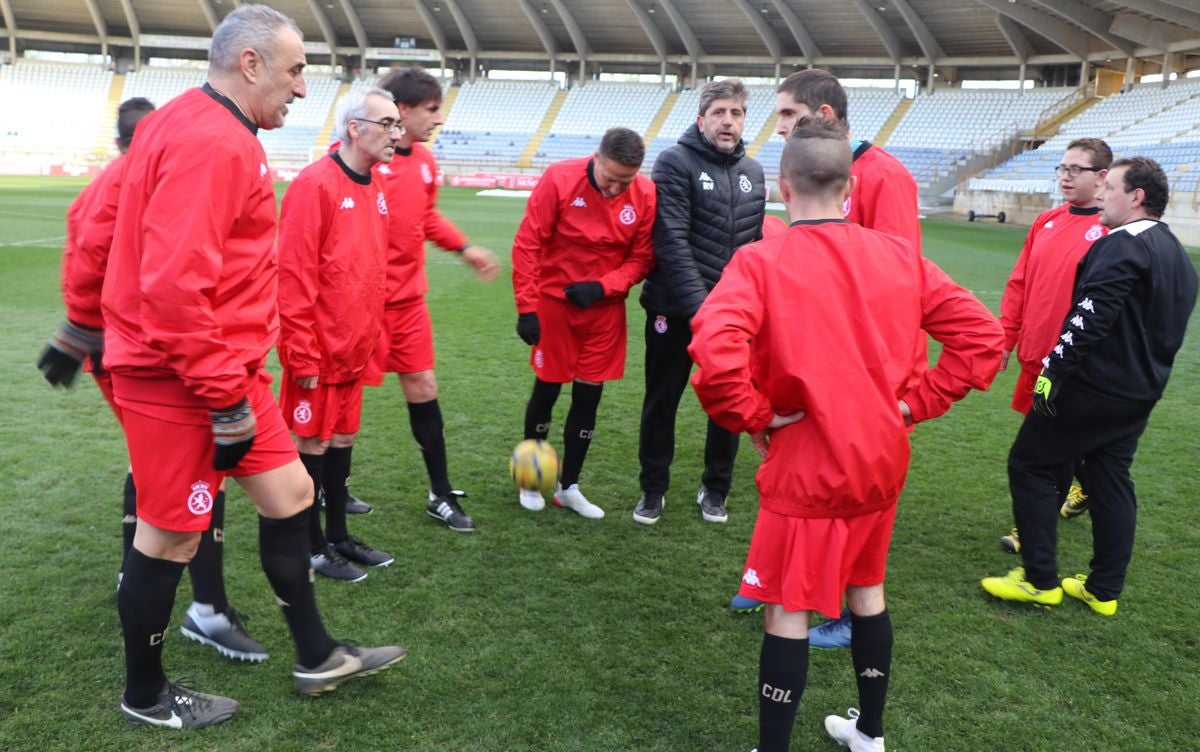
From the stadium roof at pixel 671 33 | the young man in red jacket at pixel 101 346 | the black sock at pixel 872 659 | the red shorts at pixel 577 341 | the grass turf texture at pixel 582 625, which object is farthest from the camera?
the stadium roof at pixel 671 33

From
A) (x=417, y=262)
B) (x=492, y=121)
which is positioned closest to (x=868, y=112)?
(x=492, y=121)

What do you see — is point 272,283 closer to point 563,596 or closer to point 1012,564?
point 563,596

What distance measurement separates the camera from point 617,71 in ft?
165

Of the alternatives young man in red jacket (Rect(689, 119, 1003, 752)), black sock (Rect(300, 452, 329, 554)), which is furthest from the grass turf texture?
young man in red jacket (Rect(689, 119, 1003, 752))

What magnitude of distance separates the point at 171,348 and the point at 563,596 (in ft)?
6.87

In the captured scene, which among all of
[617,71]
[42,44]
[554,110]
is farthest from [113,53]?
[617,71]

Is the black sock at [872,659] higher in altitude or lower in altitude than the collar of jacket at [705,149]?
lower

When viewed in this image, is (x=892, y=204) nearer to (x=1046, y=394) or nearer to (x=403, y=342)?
(x=1046, y=394)

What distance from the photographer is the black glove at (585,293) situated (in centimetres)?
455

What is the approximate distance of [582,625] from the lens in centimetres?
362

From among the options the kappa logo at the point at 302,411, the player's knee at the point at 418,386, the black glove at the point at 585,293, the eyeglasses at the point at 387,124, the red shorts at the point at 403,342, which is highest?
the eyeglasses at the point at 387,124

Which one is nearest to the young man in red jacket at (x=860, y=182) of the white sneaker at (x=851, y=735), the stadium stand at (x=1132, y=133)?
the white sneaker at (x=851, y=735)

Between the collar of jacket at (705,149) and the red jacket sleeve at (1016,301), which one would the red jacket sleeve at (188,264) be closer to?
the collar of jacket at (705,149)

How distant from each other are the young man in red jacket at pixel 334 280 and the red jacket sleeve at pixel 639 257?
128 centimetres
